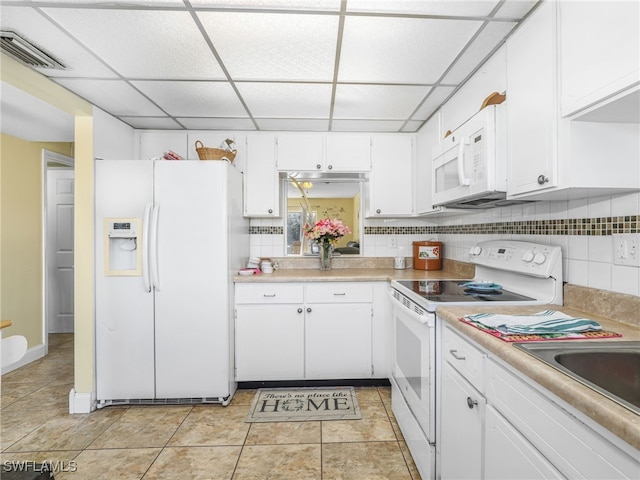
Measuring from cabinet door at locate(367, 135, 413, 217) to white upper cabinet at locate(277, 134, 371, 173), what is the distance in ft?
0.33

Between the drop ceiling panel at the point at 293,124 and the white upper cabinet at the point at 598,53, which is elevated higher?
the drop ceiling panel at the point at 293,124

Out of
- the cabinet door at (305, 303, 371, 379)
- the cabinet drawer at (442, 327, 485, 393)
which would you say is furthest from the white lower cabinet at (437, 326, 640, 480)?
the cabinet door at (305, 303, 371, 379)

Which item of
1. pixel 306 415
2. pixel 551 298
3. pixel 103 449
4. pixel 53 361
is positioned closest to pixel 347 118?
pixel 551 298

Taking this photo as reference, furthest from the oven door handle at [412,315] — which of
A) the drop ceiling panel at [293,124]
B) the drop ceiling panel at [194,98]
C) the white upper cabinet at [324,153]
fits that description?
the drop ceiling panel at [194,98]

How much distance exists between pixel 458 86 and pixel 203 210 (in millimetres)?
1909

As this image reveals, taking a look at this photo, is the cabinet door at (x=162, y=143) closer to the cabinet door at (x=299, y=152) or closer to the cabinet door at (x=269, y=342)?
the cabinet door at (x=299, y=152)

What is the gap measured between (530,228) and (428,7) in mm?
1259

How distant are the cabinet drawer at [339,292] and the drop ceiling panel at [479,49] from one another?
155 centimetres

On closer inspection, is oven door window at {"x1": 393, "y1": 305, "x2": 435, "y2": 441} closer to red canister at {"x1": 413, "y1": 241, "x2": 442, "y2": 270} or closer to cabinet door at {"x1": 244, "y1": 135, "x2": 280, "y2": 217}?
red canister at {"x1": 413, "y1": 241, "x2": 442, "y2": 270}

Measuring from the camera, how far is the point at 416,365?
5.50ft

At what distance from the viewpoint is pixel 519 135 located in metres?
1.35

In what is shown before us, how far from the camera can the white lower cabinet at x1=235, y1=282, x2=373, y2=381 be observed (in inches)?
98.0

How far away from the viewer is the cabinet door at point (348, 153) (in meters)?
2.87

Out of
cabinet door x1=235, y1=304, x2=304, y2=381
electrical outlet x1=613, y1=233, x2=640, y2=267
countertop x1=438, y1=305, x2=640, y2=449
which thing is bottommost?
cabinet door x1=235, y1=304, x2=304, y2=381
